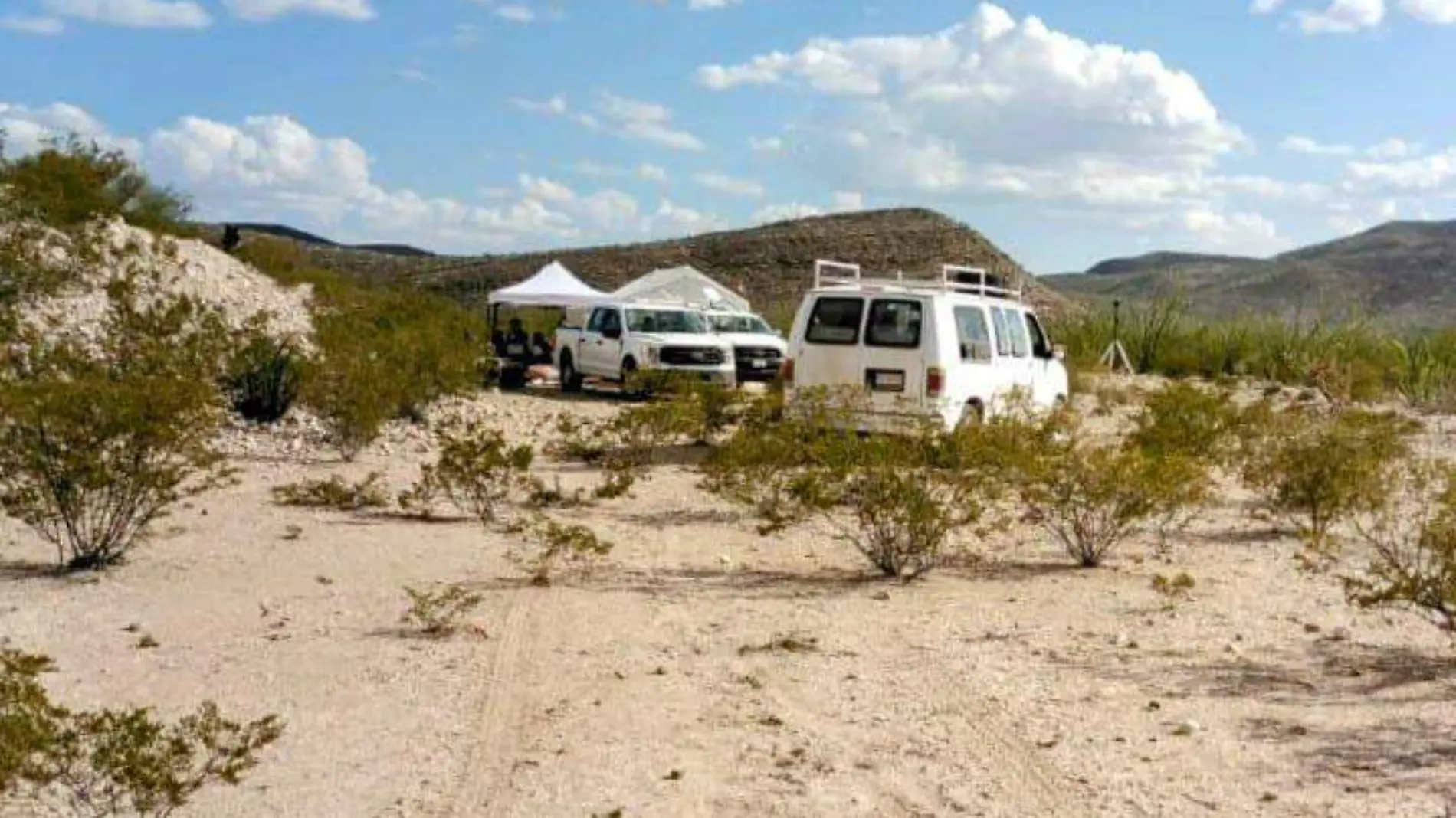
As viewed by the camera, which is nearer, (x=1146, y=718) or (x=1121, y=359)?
(x=1146, y=718)

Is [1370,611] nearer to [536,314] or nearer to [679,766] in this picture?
[679,766]

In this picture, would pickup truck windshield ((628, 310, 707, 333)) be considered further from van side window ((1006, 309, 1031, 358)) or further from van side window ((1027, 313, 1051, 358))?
van side window ((1006, 309, 1031, 358))

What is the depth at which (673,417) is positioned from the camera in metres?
16.8

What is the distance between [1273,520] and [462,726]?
8.36 metres

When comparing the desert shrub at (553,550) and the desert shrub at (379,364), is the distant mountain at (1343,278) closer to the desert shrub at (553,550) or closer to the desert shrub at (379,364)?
the desert shrub at (379,364)

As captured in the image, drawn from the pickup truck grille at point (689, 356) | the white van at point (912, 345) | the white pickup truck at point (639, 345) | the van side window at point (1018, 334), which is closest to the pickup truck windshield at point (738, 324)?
the white pickup truck at point (639, 345)

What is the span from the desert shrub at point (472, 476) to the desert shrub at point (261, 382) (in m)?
A: 6.09

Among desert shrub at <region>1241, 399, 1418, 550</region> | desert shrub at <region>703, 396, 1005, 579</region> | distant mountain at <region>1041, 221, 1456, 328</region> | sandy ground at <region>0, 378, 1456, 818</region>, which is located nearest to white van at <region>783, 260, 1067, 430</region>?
desert shrub at <region>1241, 399, 1418, 550</region>

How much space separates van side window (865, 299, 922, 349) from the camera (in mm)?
15641

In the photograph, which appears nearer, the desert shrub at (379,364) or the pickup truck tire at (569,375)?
the desert shrub at (379,364)

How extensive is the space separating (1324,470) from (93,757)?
9.51m

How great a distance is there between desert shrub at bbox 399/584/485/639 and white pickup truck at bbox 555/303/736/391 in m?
17.3

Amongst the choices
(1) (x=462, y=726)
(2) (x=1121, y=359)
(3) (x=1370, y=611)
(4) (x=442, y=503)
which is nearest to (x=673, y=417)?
(4) (x=442, y=503)

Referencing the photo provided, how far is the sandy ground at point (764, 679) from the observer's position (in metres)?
6.24
